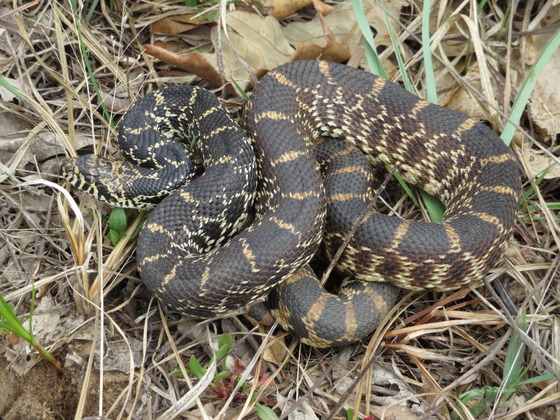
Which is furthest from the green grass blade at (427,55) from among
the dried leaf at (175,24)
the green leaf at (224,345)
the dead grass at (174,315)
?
the green leaf at (224,345)

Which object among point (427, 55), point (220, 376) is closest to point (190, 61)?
point (427, 55)

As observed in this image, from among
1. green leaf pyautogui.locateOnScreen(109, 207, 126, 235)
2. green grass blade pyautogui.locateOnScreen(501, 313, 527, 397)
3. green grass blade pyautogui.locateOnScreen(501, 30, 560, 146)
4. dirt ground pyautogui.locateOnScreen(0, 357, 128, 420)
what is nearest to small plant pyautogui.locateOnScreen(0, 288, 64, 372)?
dirt ground pyautogui.locateOnScreen(0, 357, 128, 420)

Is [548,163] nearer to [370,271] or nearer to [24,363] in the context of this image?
[370,271]

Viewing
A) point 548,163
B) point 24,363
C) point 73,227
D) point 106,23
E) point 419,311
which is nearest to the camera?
point 24,363

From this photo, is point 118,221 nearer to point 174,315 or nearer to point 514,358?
point 174,315

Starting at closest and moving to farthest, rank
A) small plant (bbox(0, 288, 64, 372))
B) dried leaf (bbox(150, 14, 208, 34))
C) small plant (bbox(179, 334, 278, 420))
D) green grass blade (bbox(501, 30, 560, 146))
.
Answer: small plant (bbox(0, 288, 64, 372)), small plant (bbox(179, 334, 278, 420)), green grass blade (bbox(501, 30, 560, 146)), dried leaf (bbox(150, 14, 208, 34))

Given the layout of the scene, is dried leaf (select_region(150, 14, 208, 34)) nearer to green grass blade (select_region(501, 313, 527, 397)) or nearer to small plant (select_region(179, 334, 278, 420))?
small plant (select_region(179, 334, 278, 420))

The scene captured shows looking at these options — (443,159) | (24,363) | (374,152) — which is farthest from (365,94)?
(24,363)
